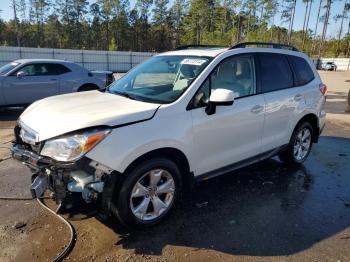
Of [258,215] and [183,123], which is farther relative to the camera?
[258,215]

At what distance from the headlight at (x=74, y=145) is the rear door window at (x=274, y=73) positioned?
261 centimetres

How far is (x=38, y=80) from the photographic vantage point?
10.5 meters

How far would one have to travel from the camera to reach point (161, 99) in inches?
153

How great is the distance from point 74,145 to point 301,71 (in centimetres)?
405

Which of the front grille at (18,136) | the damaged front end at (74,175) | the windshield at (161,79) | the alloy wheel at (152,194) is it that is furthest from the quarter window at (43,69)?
the alloy wheel at (152,194)

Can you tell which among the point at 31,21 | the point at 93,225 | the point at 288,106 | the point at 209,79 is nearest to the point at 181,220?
the point at 93,225

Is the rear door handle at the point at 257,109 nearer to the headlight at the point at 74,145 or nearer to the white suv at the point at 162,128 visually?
the white suv at the point at 162,128

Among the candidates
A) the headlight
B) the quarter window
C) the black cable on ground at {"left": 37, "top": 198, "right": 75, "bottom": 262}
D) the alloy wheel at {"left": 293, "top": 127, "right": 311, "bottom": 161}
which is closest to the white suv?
the headlight

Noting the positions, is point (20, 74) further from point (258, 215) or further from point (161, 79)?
point (258, 215)

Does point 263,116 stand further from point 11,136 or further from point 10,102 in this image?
point 10,102

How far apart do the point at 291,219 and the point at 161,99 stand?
211 centimetres

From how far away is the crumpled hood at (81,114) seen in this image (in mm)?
3270

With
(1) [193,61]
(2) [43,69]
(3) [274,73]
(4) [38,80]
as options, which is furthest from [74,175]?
(2) [43,69]

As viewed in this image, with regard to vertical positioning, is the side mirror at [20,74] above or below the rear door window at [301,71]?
below
